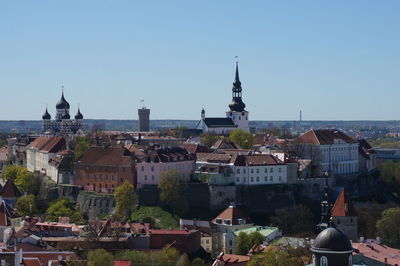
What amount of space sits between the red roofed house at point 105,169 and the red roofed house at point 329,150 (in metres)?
21.0

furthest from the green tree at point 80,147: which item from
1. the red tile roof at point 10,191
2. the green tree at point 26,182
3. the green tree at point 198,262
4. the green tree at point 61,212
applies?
the green tree at point 198,262

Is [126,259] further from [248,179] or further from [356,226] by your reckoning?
[248,179]

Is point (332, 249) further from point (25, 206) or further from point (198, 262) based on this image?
point (25, 206)

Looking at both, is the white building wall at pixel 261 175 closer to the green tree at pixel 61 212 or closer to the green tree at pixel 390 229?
the green tree at pixel 390 229

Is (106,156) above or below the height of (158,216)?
above

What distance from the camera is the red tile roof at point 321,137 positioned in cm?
8831

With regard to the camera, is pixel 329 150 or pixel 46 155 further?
pixel 329 150

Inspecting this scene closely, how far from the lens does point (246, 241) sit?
56.9 meters

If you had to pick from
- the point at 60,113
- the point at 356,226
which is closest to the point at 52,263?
the point at 356,226

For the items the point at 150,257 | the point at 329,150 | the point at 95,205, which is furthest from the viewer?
the point at 329,150

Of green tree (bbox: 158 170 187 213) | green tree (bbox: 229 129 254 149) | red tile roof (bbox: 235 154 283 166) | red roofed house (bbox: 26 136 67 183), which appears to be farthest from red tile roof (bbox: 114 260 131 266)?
green tree (bbox: 229 129 254 149)

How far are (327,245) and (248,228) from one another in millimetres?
38672

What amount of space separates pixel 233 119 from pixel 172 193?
4979cm

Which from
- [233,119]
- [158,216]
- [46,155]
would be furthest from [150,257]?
[233,119]
